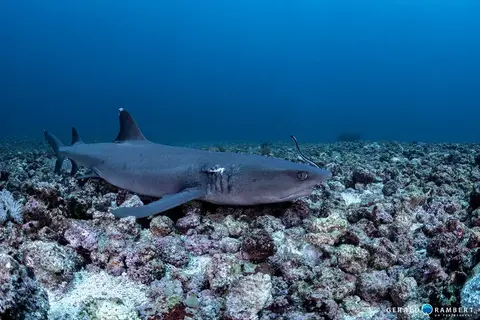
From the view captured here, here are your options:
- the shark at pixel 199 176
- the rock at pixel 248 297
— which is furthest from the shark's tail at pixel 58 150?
the rock at pixel 248 297

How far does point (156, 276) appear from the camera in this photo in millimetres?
3080

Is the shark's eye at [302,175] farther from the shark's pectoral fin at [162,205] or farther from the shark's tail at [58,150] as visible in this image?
the shark's tail at [58,150]

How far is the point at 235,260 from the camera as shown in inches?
124

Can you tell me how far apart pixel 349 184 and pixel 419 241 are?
261cm

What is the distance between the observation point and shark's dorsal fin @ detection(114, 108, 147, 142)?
636 cm

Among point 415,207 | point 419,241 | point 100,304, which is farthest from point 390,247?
point 100,304

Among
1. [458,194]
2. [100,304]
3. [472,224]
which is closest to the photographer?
[100,304]

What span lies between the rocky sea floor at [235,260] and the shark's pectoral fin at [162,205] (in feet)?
0.38

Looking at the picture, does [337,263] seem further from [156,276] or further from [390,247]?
[156,276]

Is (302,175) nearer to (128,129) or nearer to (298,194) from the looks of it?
(298,194)

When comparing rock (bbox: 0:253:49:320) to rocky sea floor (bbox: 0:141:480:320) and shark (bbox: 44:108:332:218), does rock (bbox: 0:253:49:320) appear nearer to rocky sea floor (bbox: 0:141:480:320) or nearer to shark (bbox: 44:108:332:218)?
rocky sea floor (bbox: 0:141:480:320)

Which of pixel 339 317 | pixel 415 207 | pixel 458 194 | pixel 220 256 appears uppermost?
pixel 458 194

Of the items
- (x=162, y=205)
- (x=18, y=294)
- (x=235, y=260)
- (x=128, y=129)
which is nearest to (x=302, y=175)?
(x=235, y=260)

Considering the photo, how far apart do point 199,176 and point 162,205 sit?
0.71 meters
